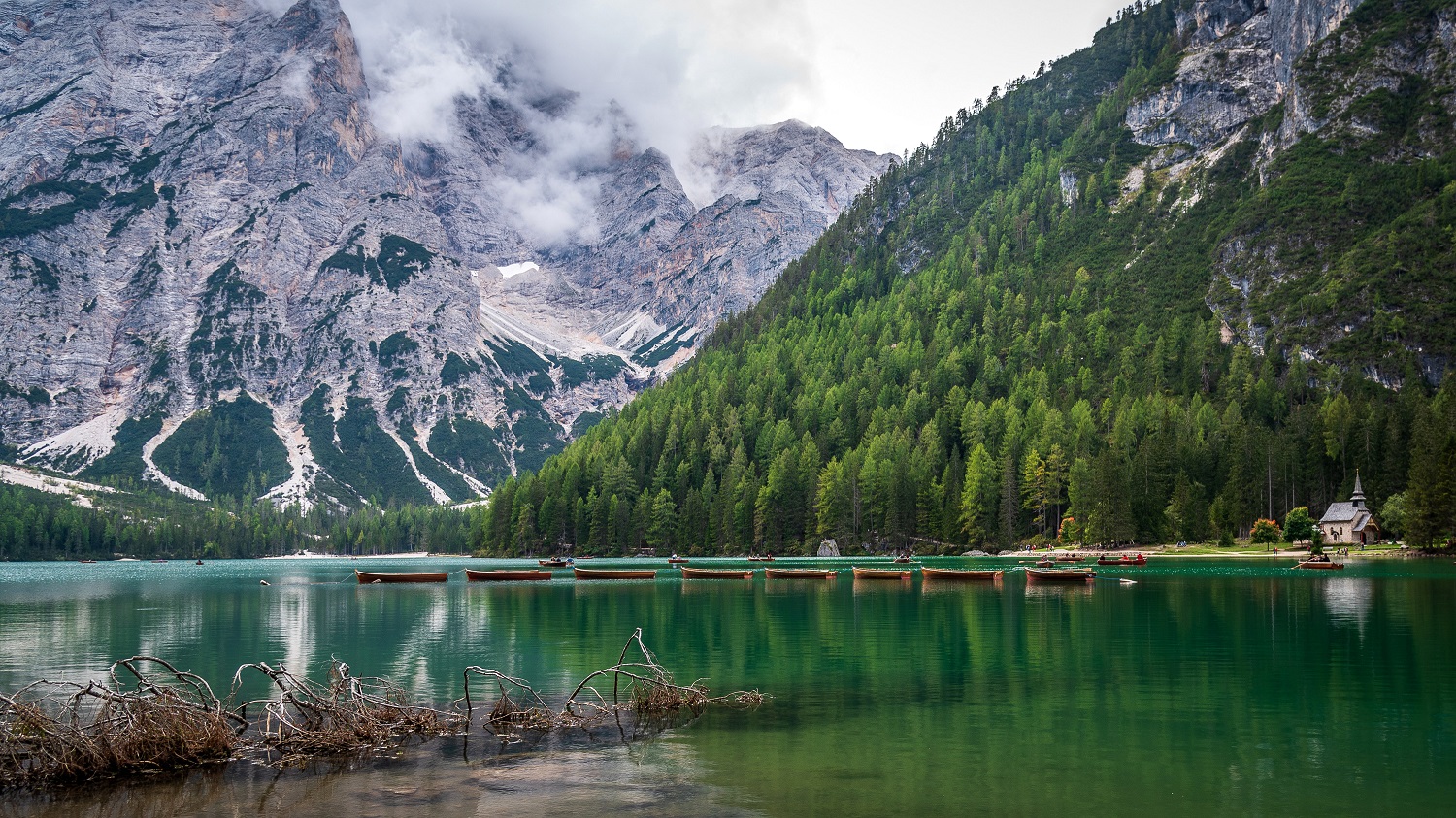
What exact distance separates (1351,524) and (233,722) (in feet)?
451

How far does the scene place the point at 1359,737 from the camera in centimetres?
2870

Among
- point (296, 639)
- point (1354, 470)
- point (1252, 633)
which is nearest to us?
point (1252, 633)

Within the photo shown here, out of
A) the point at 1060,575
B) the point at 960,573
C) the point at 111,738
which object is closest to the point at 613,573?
the point at 960,573

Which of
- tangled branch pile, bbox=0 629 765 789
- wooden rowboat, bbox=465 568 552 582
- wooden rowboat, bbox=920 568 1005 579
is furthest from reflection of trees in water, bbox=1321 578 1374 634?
wooden rowboat, bbox=465 568 552 582

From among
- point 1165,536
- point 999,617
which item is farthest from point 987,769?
point 1165,536

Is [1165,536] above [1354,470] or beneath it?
beneath

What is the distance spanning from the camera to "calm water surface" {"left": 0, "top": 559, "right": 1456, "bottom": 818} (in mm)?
23516

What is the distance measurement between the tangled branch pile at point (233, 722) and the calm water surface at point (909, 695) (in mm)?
1304

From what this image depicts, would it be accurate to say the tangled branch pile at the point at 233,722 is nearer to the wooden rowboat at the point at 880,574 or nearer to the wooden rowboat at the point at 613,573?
the wooden rowboat at the point at 880,574

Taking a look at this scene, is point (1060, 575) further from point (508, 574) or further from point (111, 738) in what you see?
point (111, 738)

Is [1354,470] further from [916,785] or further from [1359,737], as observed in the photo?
[916,785]

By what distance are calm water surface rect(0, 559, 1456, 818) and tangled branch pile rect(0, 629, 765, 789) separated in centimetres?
130

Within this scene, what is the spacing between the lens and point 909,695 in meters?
36.8

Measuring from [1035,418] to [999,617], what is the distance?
382 ft
